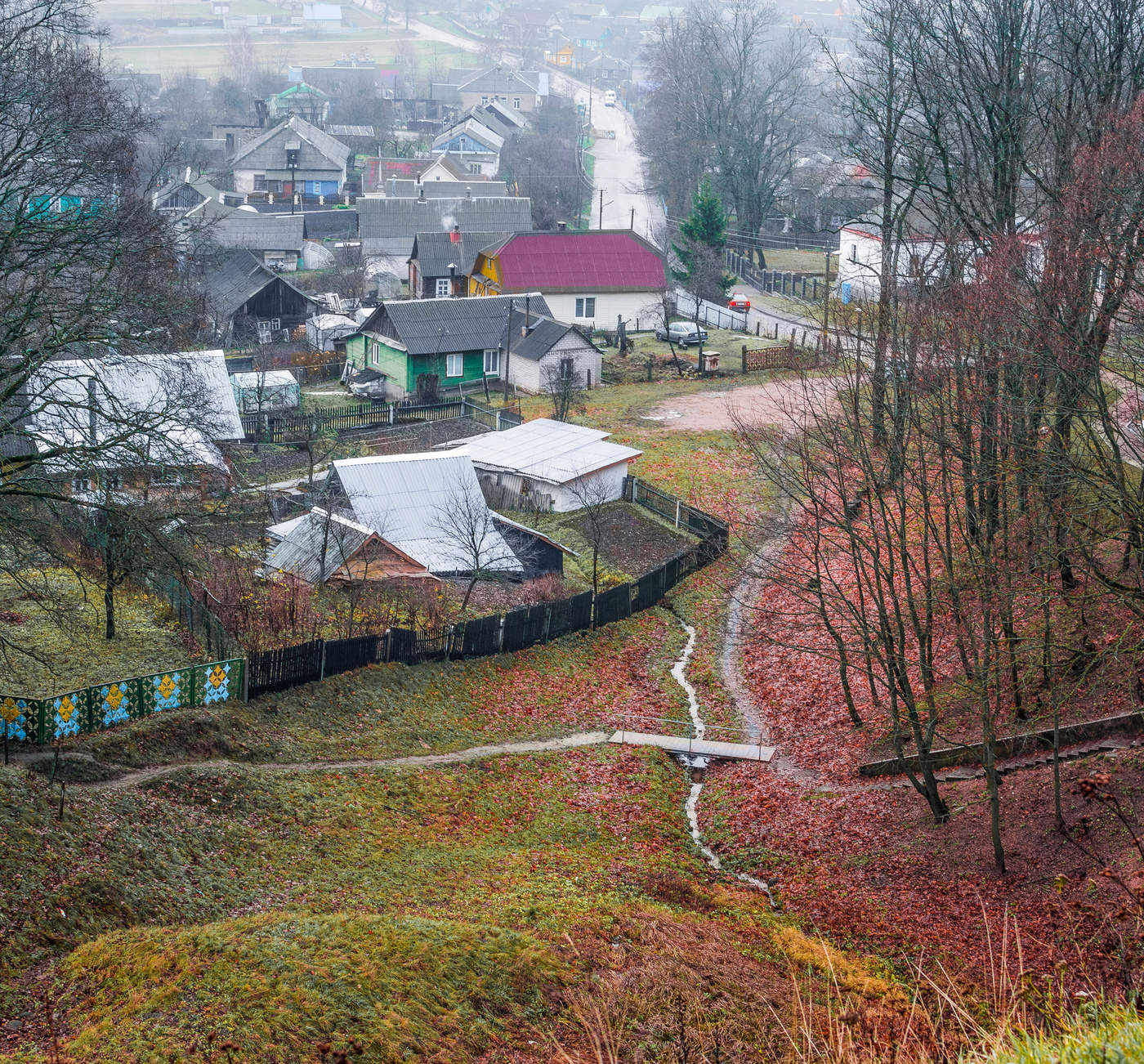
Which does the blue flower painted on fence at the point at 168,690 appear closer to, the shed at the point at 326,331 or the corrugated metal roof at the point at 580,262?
the shed at the point at 326,331

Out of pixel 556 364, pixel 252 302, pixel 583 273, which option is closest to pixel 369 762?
pixel 556 364

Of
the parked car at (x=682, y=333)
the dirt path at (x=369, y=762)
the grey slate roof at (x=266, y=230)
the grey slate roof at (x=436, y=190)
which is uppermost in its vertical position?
the grey slate roof at (x=436, y=190)

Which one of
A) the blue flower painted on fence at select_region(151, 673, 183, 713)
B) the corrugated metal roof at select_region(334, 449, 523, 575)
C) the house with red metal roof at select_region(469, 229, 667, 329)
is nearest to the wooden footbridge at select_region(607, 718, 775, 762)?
the corrugated metal roof at select_region(334, 449, 523, 575)

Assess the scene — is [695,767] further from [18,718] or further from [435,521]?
[18,718]

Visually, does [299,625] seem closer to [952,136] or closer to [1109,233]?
[1109,233]

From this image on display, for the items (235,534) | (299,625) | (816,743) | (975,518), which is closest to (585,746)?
(816,743)

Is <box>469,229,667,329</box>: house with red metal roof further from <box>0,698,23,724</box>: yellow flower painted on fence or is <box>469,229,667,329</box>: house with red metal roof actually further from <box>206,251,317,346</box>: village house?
<box>0,698,23,724</box>: yellow flower painted on fence

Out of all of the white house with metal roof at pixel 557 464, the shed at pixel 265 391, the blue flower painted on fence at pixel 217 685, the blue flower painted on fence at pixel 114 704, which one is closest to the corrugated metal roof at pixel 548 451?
the white house with metal roof at pixel 557 464
